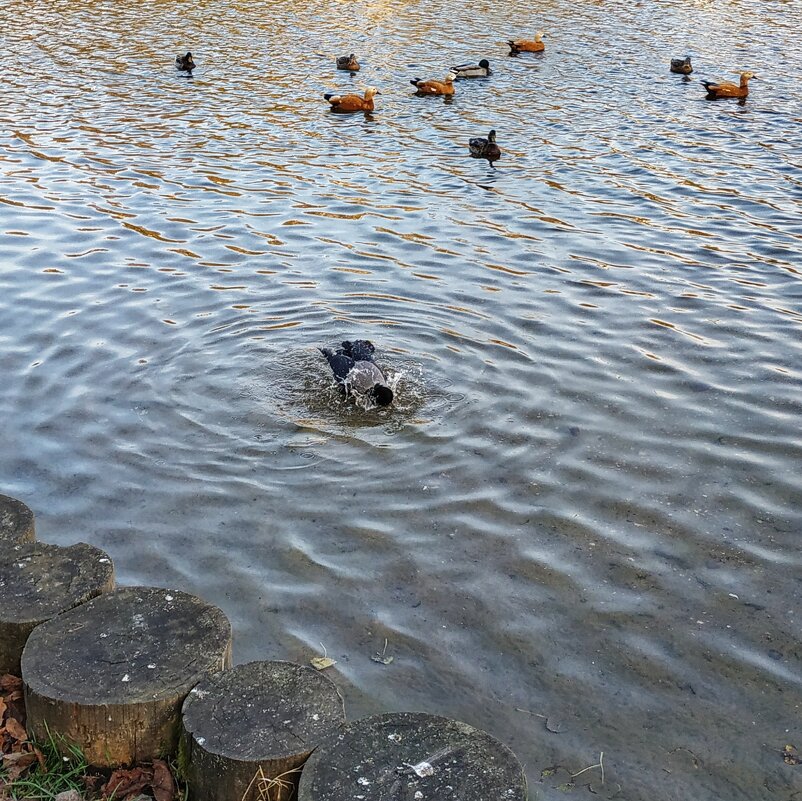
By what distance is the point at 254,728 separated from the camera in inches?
149

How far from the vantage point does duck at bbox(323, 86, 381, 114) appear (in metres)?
18.2

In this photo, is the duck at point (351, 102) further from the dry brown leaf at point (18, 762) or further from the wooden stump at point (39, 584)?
the dry brown leaf at point (18, 762)

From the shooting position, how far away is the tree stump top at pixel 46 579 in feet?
14.4

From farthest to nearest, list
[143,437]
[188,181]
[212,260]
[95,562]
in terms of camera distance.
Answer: [188,181] → [212,260] → [143,437] → [95,562]

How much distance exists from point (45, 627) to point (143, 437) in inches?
127

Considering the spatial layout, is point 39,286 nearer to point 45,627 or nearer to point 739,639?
point 45,627

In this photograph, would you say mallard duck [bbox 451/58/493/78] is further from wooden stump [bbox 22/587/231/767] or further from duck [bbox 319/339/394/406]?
wooden stump [bbox 22/587/231/767]

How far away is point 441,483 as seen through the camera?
6812 mm

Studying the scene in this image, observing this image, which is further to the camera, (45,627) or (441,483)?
(441,483)

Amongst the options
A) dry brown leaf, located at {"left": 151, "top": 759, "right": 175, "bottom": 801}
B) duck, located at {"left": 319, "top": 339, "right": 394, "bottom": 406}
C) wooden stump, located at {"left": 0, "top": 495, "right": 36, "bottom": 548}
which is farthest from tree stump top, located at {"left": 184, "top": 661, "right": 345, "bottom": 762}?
duck, located at {"left": 319, "top": 339, "right": 394, "bottom": 406}

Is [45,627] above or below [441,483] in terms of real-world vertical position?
above

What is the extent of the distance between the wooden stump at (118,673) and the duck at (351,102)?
1519cm

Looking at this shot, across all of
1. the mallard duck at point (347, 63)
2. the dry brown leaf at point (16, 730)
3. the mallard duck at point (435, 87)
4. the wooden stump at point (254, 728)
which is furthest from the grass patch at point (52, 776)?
the mallard duck at point (347, 63)

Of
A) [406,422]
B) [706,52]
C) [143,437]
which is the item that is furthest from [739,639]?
[706,52]
